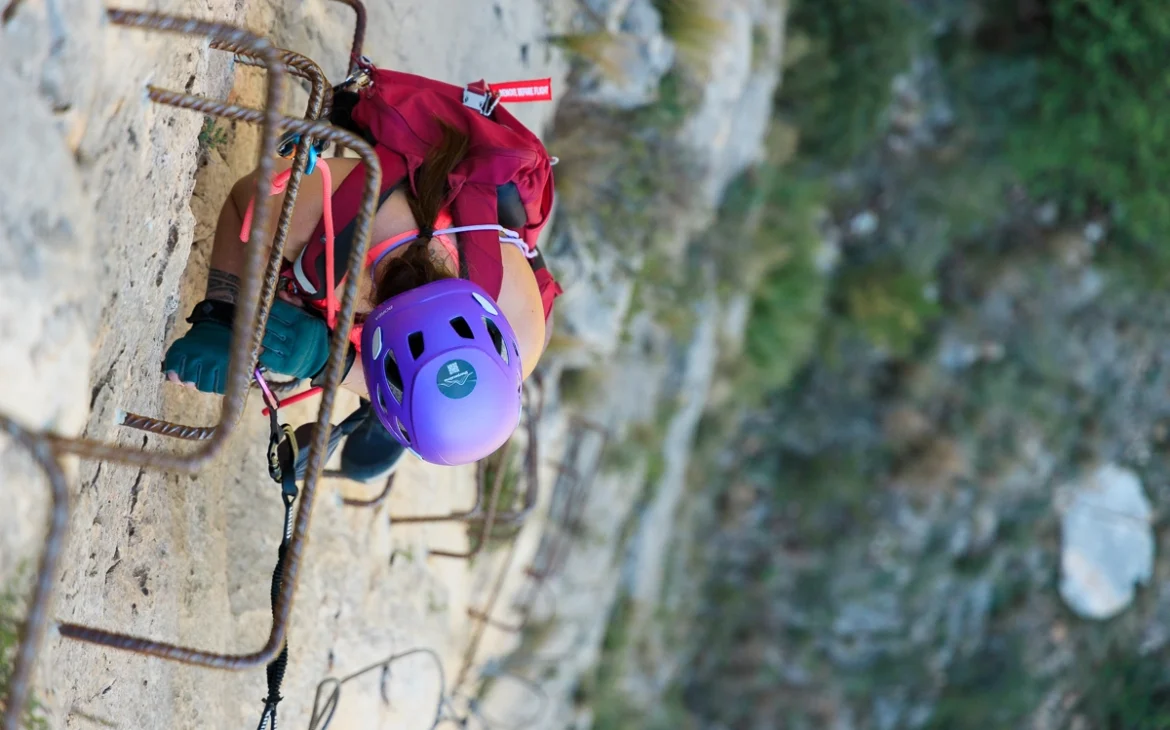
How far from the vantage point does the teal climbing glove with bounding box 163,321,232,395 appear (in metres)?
1.58

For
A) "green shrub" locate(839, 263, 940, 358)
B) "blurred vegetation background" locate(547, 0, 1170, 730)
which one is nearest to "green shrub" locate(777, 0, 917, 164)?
"blurred vegetation background" locate(547, 0, 1170, 730)

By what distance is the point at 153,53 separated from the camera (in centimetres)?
123

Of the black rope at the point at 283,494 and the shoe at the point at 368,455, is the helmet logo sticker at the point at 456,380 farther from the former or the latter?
the shoe at the point at 368,455

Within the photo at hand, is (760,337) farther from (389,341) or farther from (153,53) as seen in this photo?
(153,53)

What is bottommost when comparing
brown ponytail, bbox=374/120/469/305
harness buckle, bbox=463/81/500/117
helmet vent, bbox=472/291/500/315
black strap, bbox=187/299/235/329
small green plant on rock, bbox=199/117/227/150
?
black strap, bbox=187/299/235/329

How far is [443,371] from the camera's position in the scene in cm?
150

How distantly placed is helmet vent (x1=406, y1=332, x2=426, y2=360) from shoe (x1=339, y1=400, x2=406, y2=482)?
77cm

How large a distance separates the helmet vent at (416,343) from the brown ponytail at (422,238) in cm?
11

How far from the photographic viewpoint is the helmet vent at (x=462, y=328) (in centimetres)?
152

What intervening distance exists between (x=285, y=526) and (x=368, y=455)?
70 cm

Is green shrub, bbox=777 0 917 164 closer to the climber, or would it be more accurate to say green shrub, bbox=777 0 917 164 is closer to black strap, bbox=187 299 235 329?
the climber

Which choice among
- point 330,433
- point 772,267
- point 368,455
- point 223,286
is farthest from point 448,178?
point 772,267

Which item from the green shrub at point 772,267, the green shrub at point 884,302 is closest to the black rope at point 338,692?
the green shrub at point 772,267

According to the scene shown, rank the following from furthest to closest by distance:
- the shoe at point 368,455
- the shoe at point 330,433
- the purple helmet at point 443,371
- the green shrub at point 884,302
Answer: the green shrub at point 884,302, the shoe at point 368,455, the shoe at point 330,433, the purple helmet at point 443,371
